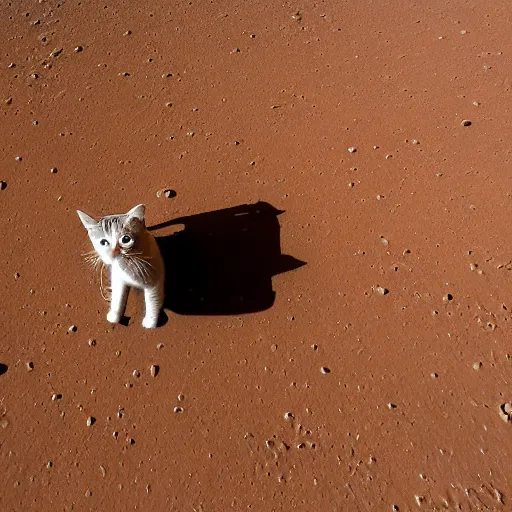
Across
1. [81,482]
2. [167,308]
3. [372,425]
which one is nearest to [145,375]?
[167,308]

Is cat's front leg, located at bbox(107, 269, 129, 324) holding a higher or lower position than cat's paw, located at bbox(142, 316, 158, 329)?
higher

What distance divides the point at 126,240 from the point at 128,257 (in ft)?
0.51

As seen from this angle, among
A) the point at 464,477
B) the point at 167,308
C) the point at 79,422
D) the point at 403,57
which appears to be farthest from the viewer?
the point at 403,57

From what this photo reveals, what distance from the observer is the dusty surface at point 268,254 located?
3.28 m

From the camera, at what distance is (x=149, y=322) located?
12.0 ft

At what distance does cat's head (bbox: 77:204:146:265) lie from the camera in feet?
9.90

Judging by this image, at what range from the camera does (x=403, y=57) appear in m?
4.93

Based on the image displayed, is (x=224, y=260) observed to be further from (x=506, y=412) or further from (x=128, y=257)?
(x=506, y=412)

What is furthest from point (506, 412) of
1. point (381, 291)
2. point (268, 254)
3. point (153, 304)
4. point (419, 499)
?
point (153, 304)

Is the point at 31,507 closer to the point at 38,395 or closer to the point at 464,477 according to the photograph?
the point at 38,395

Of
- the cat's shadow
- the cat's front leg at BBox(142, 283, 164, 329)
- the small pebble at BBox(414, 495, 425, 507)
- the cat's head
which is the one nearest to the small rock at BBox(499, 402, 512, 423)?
the small pebble at BBox(414, 495, 425, 507)

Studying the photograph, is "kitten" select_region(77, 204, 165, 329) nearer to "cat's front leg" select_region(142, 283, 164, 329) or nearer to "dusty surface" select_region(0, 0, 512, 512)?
"cat's front leg" select_region(142, 283, 164, 329)

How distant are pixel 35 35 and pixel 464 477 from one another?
17.3 ft

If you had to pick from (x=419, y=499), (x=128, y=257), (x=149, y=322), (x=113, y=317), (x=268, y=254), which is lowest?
(x=419, y=499)
